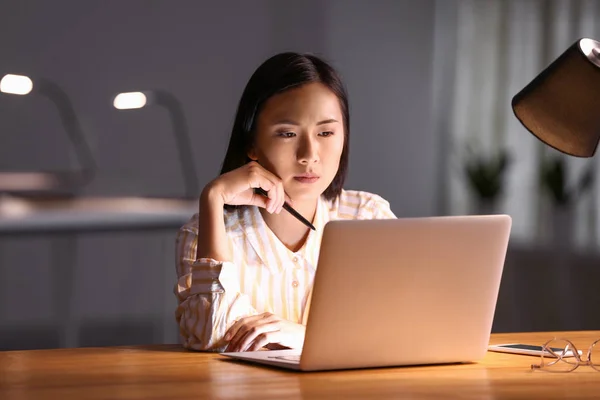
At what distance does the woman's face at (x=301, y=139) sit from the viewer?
6.19ft

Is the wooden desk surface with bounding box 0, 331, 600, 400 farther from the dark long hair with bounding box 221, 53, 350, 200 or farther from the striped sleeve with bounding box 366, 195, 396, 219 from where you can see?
the striped sleeve with bounding box 366, 195, 396, 219

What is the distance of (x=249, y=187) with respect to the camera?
178 centimetres

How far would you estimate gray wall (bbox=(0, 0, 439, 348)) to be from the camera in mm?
4539

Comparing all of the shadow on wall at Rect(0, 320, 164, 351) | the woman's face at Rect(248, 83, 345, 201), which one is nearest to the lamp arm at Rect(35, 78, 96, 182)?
the shadow on wall at Rect(0, 320, 164, 351)

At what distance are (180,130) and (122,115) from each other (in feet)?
1.02

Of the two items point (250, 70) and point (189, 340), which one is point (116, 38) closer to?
point (250, 70)

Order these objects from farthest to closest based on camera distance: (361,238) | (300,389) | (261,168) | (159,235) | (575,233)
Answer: (159,235)
(575,233)
(261,168)
(361,238)
(300,389)

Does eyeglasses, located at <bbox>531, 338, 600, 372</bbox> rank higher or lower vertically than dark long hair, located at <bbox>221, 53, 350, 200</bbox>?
lower

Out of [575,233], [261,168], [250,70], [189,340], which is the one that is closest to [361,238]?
[189,340]

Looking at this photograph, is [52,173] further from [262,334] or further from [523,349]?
[523,349]

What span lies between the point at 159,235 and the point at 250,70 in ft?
3.23

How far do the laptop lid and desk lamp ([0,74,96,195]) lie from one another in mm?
3604

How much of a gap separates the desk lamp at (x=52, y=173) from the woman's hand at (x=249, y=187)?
294 cm

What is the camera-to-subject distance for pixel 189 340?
62.5 inches
